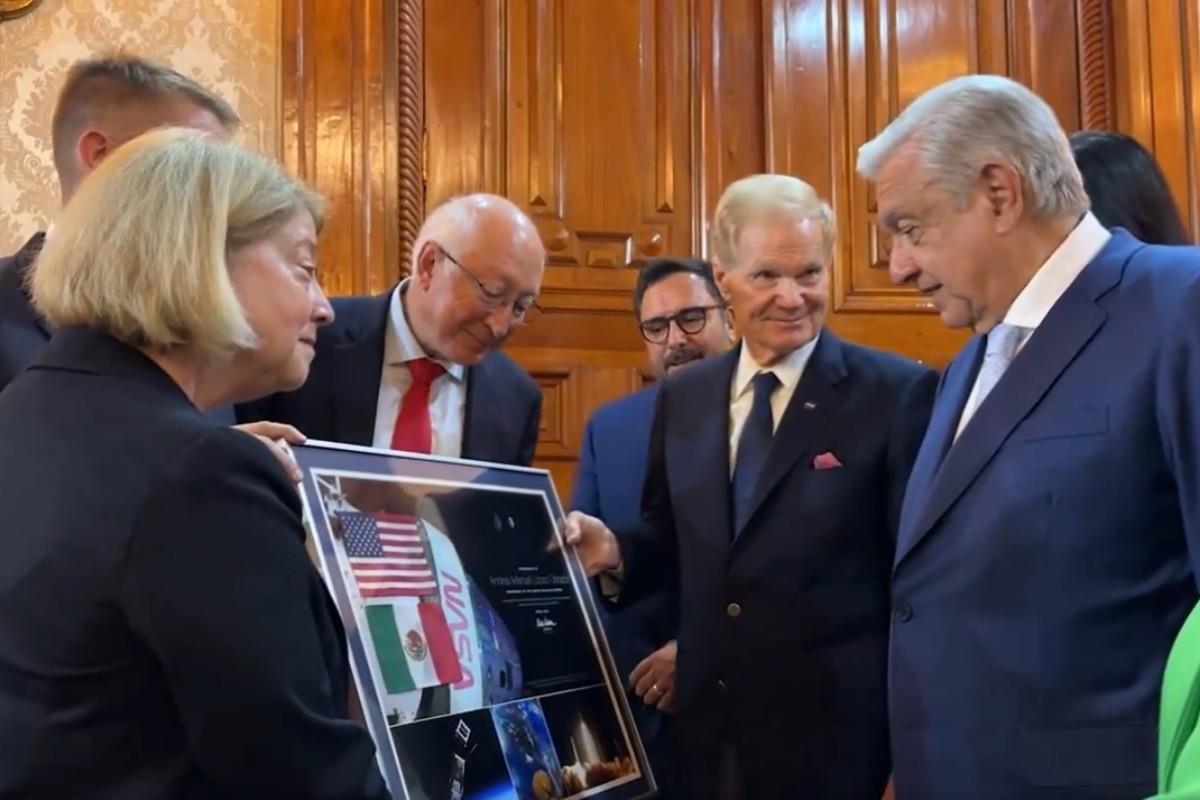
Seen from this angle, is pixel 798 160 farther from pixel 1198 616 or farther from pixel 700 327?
pixel 1198 616

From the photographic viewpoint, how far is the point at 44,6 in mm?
3566

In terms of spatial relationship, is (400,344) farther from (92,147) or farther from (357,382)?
(92,147)

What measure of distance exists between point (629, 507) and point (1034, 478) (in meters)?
1.24

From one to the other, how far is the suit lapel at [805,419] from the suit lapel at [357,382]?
2.13 ft

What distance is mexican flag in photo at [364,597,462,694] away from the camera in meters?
1.65

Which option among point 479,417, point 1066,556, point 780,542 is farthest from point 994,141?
point 479,417

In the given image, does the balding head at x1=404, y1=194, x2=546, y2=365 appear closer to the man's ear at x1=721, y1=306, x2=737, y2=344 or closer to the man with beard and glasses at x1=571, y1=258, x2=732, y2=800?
the man with beard and glasses at x1=571, y1=258, x2=732, y2=800

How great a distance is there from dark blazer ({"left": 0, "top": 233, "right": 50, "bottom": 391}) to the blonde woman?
74cm

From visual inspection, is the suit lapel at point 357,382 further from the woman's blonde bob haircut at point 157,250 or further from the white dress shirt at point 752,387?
the woman's blonde bob haircut at point 157,250

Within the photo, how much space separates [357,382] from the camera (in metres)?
2.45

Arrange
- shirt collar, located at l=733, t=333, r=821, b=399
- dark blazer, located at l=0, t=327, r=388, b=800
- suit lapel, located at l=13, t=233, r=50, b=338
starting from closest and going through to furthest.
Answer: dark blazer, located at l=0, t=327, r=388, b=800 → suit lapel, located at l=13, t=233, r=50, b=338 → shirt collar, located at l=733, t=333, r=821, b=399

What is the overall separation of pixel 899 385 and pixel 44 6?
8.30 feet

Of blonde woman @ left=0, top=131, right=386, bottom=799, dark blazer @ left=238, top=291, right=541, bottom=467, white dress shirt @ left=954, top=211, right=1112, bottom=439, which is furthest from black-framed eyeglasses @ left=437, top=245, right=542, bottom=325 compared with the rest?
blonde woman @ left=0, top=131, right=386, bottom=799

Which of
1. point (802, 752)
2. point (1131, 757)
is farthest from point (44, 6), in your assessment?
point (1131, 757)
